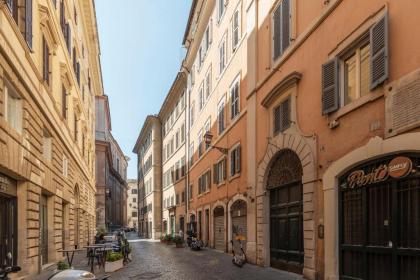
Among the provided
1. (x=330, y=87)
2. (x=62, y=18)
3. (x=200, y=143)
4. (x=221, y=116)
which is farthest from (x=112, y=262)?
(x=200, y=143)

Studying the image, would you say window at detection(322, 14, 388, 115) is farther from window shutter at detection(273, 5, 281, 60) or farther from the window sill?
window shutter at detection(273, 5, 281, 60)

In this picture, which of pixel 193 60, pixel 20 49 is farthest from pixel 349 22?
pixel 193 60

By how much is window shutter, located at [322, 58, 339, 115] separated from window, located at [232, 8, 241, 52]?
33.4ft

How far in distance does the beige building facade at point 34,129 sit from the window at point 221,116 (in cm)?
805

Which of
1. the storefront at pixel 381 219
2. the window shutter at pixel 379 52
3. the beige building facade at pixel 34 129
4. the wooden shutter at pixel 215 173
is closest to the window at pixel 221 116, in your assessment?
the wooden shutter at pixel 215 173

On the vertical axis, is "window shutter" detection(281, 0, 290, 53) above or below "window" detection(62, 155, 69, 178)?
above

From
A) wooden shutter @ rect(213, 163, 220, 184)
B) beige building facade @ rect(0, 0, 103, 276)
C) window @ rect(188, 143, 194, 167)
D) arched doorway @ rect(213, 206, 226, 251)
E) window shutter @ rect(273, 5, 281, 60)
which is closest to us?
beige building facade @ rect(0, 0, 103, 276)

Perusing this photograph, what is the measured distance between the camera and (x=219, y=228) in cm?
2508

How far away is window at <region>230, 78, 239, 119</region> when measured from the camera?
20936 millimetres

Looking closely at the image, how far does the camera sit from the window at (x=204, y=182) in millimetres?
28203

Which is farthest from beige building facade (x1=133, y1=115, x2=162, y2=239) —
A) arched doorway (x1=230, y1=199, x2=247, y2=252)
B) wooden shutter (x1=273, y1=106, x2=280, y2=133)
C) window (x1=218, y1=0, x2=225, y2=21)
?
wooden shutter (x1=273, y1=106, x2=280, y2=133)

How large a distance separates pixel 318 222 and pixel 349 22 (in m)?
5.19

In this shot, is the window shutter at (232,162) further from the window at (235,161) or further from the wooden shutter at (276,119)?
the wooden shutter at (276,119)

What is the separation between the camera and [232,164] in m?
21.6
